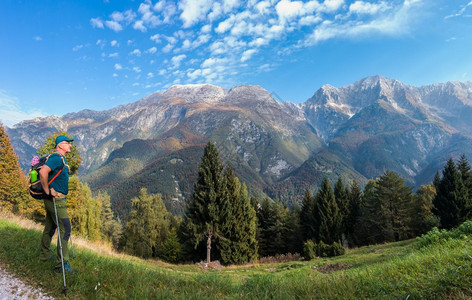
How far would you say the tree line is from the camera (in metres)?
25.9

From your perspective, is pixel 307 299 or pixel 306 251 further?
pixel 306 251

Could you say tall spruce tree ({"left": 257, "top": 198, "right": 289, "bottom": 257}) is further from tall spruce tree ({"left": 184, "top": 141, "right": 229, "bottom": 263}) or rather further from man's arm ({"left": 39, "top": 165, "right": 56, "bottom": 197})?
man's arm ({"left": 39, "top": 165, "right": 56, "bottom": 197})

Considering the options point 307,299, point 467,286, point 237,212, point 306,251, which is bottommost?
point 306,251

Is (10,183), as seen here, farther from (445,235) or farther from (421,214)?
(421,214)

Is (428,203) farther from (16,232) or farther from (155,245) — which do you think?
(16,232)

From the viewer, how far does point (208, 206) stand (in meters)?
25.1

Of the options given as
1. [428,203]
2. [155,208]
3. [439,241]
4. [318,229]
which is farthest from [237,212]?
[428,203]

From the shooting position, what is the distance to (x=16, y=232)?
813 centimetres

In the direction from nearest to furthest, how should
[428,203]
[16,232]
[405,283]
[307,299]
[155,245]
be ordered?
[405,283] → [307,299] → [16,232] → [155,245] → [428,203]

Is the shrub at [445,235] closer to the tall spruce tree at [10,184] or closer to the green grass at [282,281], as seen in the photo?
the green grass at [282,281]

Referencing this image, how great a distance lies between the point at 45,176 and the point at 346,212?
47.3 metres

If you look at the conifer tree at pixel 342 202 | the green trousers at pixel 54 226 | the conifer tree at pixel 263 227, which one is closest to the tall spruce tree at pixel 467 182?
the conifer tree at pixel 342 202

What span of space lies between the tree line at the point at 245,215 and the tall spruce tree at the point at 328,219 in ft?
0.51

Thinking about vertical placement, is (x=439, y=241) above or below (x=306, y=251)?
above
